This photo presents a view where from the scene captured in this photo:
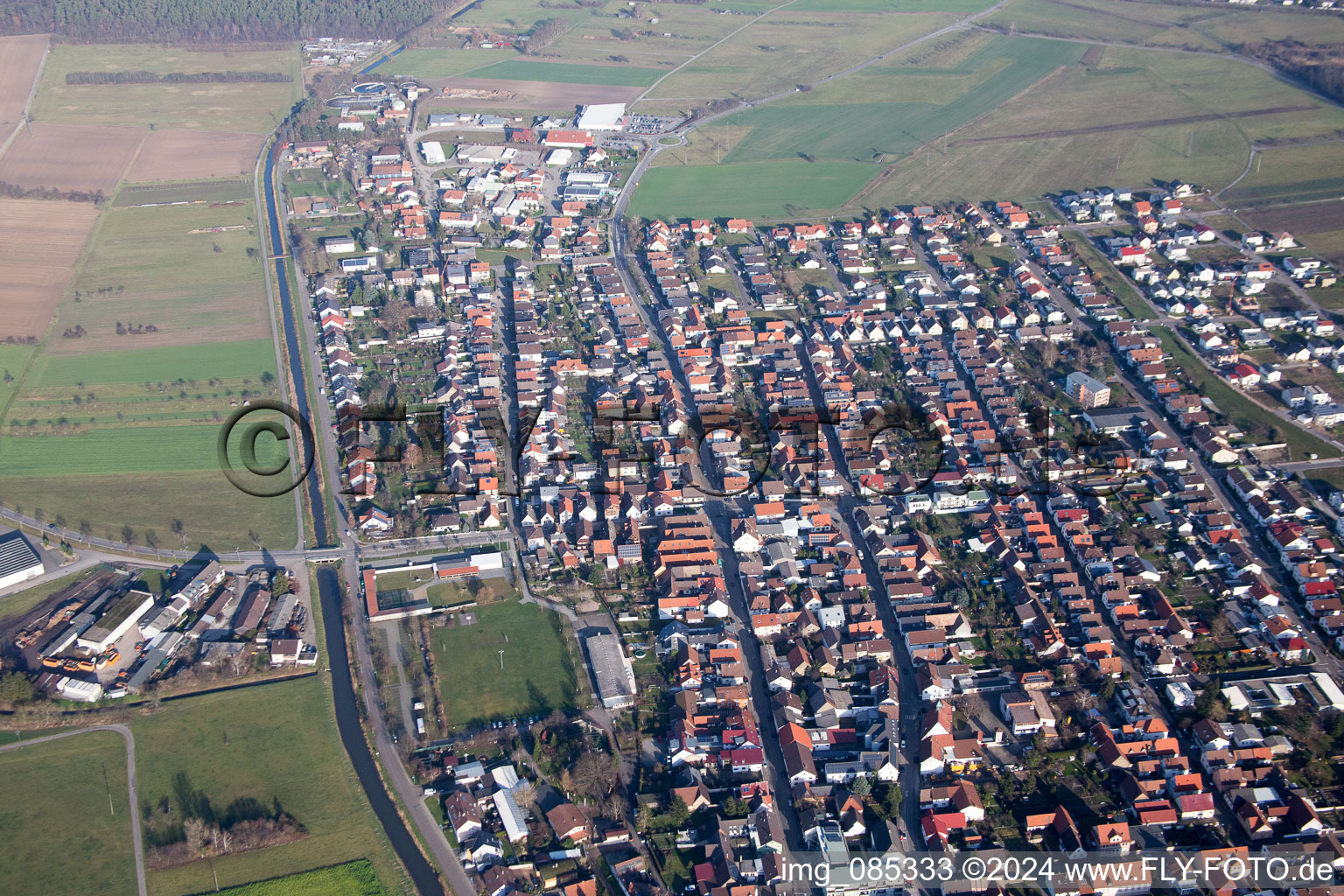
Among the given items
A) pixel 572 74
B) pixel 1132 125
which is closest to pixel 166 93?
pixel 572 74

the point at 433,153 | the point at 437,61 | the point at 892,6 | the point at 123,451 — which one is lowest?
the point at 123,451

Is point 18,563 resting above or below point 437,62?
below

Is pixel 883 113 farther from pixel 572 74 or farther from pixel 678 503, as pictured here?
pixel 678 503

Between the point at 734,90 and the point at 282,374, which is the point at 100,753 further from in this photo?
the point at 734,90

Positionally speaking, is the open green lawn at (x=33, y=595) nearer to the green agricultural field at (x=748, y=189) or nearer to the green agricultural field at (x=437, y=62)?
the green agricultural field at (x=748, y=189)

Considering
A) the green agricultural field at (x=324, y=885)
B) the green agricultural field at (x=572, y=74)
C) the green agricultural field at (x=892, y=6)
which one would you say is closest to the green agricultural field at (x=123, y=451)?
the green agricultural field at (x=324, y=885)
